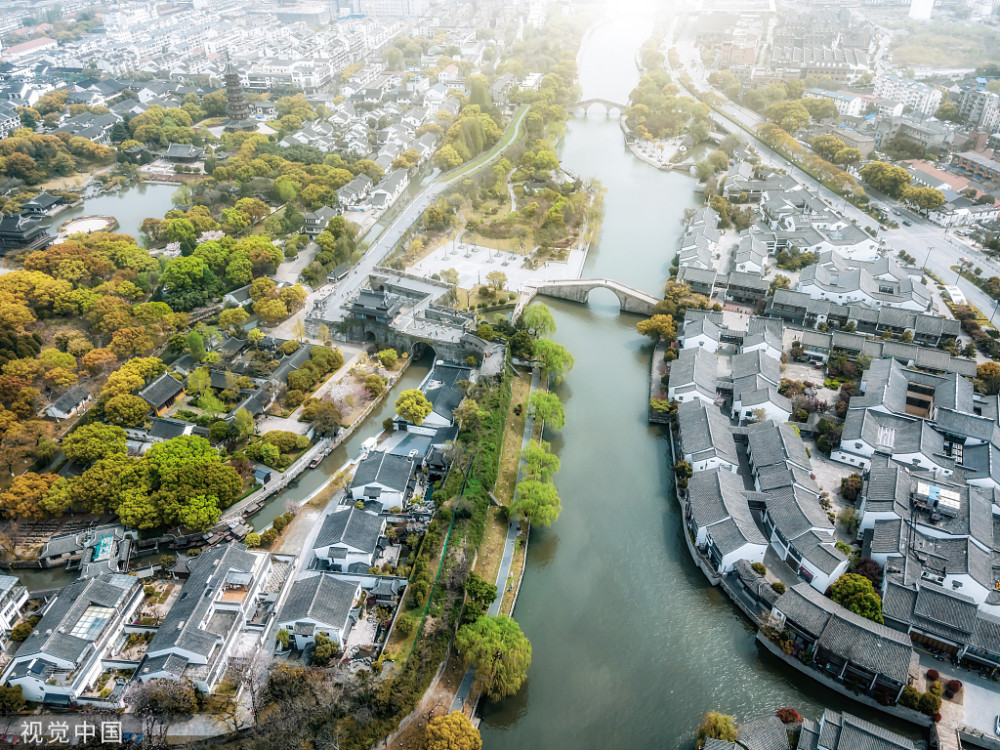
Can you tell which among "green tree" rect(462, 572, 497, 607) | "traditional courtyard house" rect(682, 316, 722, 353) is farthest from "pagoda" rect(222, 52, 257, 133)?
"green tree" rect(462, 572, 497, 607)

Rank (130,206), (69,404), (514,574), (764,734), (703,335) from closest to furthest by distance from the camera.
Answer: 1. (764,734)
2. (514,574)
3. (69,404)
4. (703,335)
5. (130,206)

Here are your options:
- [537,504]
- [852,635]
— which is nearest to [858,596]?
[852,635]

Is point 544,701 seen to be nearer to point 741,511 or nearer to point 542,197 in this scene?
point 741,511

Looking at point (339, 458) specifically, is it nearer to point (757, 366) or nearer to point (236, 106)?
point (757, 366)

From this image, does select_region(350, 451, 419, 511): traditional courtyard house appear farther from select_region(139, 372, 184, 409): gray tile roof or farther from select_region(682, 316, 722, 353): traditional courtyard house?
select_region(682, 316, 722, 353): traditional courtyard house

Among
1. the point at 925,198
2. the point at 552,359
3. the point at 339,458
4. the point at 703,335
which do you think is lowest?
the point at 339,458

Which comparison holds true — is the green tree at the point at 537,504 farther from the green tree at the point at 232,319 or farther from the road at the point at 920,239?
the road at the point at 920,239

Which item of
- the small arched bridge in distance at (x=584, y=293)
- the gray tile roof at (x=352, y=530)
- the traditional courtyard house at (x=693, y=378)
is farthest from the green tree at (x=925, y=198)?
the gray tile roof at (x=352, y=530)
